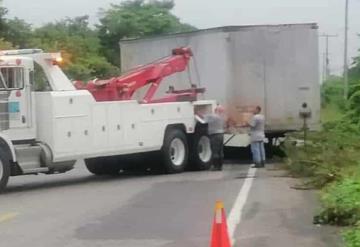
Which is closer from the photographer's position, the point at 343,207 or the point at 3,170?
the point at 343,207

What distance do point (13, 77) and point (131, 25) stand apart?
4890 centimetres

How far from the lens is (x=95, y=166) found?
22.2m

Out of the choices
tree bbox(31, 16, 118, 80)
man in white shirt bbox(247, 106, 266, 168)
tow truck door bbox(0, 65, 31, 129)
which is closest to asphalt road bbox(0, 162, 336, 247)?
tow truck door bbox(0, 65, 31, 129)

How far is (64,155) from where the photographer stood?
18688 millimetres

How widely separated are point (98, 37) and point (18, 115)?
4930cm

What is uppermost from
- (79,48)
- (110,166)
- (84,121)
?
(79,48)

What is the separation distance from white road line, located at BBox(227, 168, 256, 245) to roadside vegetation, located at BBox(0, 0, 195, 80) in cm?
3162

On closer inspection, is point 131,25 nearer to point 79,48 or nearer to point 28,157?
point 79,48

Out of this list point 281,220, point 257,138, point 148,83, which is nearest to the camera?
point 281,220

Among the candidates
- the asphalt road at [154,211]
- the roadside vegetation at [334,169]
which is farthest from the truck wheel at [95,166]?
the roadside vegetation at [334,169]

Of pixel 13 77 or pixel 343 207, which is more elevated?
pixel 13 77

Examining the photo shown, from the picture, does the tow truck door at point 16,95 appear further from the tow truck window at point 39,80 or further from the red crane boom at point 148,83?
the red crane boom at point 148,83

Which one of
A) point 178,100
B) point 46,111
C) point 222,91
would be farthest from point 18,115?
point 222,91

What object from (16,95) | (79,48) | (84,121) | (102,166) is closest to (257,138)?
(102,166)
